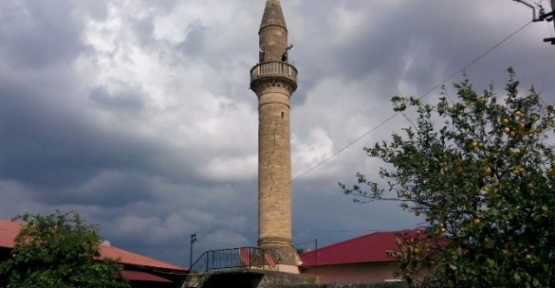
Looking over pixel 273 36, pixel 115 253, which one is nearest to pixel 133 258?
pixel 115 253

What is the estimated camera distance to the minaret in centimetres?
2617

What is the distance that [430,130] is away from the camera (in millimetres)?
10211

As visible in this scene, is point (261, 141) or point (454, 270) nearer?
point (454, 270)

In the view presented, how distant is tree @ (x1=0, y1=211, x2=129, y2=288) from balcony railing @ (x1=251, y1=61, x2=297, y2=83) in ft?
44.4

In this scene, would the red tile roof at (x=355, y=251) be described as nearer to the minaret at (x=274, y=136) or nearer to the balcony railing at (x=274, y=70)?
the minaret at (x=274, y=136)

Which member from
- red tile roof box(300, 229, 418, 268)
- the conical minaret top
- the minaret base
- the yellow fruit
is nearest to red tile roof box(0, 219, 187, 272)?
the minaret base

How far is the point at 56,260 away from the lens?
16016 mm

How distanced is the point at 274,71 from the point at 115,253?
1149cm

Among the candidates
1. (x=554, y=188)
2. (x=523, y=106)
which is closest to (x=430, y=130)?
(x=523, y=106)

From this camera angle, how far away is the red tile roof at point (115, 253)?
18.3m

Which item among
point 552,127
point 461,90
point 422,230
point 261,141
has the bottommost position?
point 422,230

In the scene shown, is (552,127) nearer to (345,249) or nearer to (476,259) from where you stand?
(476,259)

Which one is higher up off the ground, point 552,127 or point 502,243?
point 552,127

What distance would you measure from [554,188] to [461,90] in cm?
279
